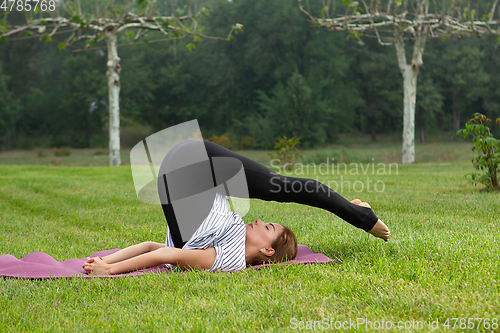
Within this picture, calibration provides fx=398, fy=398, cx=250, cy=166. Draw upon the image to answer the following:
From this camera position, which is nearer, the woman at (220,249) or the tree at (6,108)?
the woman at (220,249)

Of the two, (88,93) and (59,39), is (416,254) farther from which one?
(59,39)

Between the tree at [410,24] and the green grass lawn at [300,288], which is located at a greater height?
the tree at [410,24]

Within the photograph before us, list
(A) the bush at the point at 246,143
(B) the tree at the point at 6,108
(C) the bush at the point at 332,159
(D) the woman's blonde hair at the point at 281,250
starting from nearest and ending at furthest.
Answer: (D) the woman's blonde hair at the point at 281,250 → (C) the bush at the point at 332,159 → (A) the bush at the point at 246,143 → (B) the tree at the point at 6,108

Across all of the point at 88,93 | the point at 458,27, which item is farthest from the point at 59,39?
the point at 458,27

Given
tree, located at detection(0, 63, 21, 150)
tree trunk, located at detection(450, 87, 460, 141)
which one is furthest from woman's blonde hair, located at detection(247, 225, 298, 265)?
tree, located at detection(0, 63, 21, 150)

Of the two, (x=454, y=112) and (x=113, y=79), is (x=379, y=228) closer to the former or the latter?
(x=113, y=79)

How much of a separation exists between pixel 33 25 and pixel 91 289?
470 inches

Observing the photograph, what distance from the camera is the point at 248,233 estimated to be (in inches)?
112

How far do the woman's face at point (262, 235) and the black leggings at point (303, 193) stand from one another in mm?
240

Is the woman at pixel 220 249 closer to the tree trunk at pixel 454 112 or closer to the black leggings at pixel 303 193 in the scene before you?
the black leggings at pixel 303 193

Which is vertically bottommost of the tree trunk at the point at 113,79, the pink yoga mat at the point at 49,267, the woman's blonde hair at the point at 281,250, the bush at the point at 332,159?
the bush at the point at 332,159

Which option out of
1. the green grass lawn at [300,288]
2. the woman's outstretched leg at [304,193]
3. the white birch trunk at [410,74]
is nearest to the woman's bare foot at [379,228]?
the woman's outstretched leg at [304,193]

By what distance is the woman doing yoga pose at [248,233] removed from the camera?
2627 millimetres

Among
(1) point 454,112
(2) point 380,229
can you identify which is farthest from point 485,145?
(1) point 454,112
